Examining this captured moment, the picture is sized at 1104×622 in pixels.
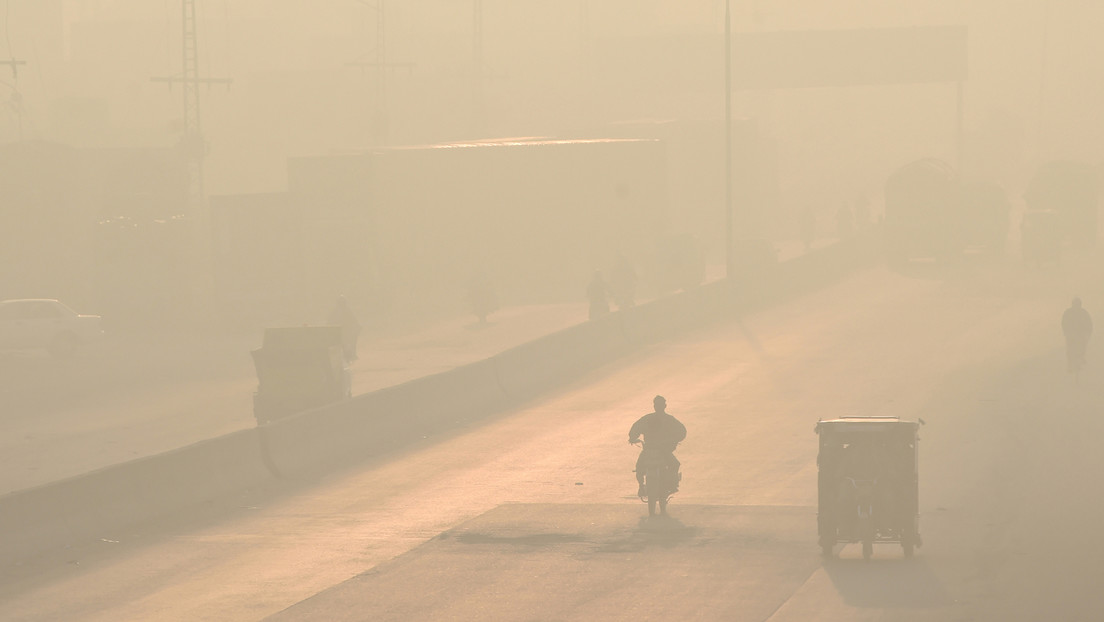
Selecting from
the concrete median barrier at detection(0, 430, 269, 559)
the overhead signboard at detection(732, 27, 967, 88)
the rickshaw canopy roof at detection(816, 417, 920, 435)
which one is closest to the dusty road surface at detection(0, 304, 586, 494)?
the concrete median barrier at detection(0, 430, 269, 559)

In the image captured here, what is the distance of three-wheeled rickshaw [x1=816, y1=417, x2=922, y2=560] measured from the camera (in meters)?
16.4

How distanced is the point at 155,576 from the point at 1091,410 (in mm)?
18339

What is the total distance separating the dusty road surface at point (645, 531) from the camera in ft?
48.9

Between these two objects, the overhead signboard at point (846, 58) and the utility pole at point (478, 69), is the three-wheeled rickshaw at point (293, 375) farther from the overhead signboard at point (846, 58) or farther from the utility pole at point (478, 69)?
the overhead signboard at point (846, 58)

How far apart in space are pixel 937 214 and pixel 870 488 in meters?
45.6

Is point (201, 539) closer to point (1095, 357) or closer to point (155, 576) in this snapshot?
point (155, 576)

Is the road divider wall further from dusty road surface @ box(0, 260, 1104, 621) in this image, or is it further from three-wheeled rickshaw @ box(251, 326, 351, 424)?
three-wheeled rickshaw @ box(251, 326, 351, 424)

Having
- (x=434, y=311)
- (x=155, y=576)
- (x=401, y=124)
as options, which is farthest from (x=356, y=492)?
(x=401, y=124)

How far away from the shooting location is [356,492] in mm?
21891

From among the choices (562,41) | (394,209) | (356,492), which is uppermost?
(562,41)

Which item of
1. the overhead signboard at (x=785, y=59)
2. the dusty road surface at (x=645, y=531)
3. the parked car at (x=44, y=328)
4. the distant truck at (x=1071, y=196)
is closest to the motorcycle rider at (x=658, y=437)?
the dusty road surface at (x=645, y=531)

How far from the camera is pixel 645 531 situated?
18438 millimetres

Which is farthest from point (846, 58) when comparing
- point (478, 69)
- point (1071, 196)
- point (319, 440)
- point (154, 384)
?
point (319, 440)

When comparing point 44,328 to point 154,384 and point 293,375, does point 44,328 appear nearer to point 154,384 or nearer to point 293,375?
point 154,384
